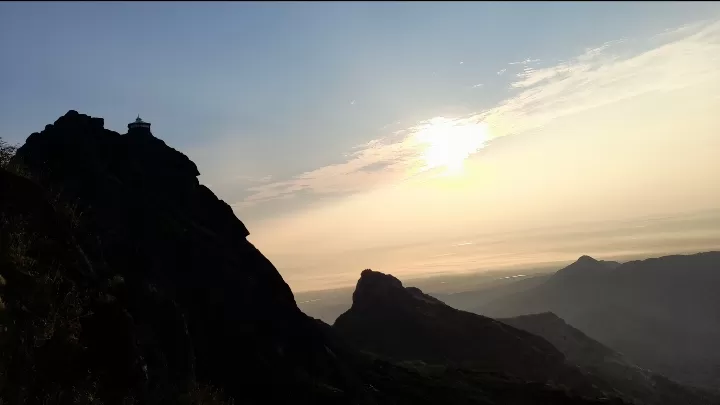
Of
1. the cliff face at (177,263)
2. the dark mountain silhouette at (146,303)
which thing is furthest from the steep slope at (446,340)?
the cliff face at (177,263)

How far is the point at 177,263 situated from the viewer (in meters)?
62.5

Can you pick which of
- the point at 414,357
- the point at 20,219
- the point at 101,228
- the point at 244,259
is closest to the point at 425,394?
the point at 244,259

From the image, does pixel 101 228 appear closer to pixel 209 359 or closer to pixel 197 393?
pixel 209 359

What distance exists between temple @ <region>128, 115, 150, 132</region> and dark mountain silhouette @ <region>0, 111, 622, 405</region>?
59.9 inches

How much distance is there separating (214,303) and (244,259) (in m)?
16.9

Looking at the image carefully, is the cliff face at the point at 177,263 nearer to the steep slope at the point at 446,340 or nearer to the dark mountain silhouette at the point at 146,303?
the dark mountain silhouette at the point at 146,303

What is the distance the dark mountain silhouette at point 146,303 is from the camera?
22453mm

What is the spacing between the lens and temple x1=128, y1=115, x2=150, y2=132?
279ft

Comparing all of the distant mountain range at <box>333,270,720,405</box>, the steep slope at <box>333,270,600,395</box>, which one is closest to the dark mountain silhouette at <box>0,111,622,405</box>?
the steep slope at <box>333,270,600,395</box>

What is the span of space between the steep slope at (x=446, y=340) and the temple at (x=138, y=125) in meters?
81.3

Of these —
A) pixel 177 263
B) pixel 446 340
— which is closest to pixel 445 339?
pixel 446 340

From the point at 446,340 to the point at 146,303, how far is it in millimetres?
107308

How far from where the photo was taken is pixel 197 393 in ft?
98.5

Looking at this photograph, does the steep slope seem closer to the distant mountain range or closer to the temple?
the distant mountain range
